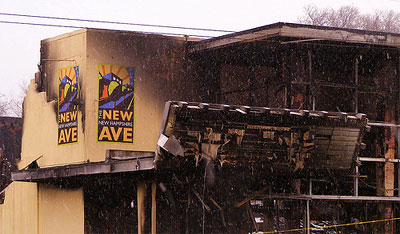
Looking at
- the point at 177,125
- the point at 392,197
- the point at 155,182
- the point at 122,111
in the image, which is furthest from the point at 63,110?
the point at 392,197

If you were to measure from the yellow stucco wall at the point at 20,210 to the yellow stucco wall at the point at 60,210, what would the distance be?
37 centimetres

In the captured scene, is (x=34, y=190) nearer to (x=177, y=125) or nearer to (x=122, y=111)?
(x=122, y=111)

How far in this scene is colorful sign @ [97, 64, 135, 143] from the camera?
20656 mm

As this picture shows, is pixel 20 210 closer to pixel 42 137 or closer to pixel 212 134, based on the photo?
pixel 42 137

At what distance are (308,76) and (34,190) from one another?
9.76m

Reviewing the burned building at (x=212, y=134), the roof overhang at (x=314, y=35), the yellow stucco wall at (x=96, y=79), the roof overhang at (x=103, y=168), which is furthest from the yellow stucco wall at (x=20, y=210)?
the roof overhang at (x=314, y=35)

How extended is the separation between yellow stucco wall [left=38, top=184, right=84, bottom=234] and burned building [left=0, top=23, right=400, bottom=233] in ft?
0.19

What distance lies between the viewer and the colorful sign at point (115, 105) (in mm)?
20656

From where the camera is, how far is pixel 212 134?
15.7 m

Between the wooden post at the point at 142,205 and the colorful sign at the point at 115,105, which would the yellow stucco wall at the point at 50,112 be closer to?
the colorful sign at the point at 115,105

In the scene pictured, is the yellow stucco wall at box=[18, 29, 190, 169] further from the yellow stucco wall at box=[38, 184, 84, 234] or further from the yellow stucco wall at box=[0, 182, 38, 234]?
the yellow stucco wall at box=[0, 182, 38, 234]

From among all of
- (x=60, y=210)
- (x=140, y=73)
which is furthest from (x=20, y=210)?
(x=140, y=73)

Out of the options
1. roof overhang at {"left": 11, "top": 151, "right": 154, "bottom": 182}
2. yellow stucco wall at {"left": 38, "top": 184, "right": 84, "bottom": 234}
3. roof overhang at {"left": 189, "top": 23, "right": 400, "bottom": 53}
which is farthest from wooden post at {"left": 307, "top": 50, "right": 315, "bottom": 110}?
yellow stucco wall at {"left": 38, "top": 184, "right": 84, "bottom": 234}

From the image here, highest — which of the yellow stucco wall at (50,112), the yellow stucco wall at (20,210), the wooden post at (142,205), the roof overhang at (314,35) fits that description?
the roof overhang at (314,35)
